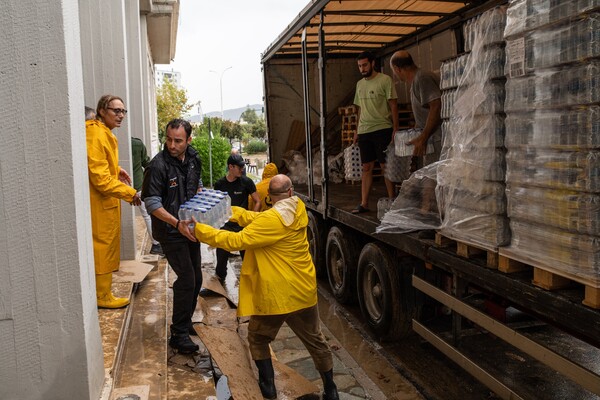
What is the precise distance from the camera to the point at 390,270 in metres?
5.21

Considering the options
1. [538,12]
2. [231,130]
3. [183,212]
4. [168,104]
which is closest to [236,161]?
[183,212]

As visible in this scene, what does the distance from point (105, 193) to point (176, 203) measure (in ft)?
2.01

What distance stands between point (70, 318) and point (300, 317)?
1782mm

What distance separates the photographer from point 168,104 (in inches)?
1405

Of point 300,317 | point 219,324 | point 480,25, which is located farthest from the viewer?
point 219,324

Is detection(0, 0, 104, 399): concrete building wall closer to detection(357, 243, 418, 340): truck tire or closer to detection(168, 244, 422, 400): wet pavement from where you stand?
detection(168, 244, 422, 400): wet pavement

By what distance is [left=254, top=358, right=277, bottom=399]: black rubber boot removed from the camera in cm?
405

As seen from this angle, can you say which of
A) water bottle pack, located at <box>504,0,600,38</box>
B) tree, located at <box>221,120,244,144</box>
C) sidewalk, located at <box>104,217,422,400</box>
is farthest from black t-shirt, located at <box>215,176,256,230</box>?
tree, located at <box>221,120,244,144</box>

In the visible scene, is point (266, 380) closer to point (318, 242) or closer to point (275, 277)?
point (275, 277)

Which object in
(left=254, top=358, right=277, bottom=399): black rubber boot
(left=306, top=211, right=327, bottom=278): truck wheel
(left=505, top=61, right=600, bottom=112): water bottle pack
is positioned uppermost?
(left=505, top=61, right=600, bottom=112): water bottle pack

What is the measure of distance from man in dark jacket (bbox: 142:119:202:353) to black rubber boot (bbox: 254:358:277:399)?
0.63 meters

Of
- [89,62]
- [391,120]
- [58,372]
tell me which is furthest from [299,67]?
[58,372]

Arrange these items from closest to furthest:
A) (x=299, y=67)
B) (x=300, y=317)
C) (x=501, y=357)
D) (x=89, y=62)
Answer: (x=300, y=317) → (x=501, y=357) → (x=89, y=62) → (x=299, y=67)

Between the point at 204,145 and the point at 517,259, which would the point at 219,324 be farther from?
the point at 204,145
